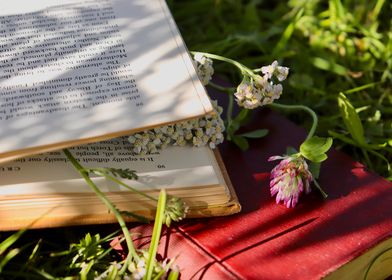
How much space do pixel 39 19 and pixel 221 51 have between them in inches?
22.8

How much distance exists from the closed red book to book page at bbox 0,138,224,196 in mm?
89

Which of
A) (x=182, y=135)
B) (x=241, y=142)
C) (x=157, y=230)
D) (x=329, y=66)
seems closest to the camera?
(x=157, y=230)

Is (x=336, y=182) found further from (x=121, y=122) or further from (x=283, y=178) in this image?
(x=121, y=122)

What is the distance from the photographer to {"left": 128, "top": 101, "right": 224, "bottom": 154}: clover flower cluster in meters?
1.17

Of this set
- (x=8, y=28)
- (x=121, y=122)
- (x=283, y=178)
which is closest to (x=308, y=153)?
(x=283, y=178)

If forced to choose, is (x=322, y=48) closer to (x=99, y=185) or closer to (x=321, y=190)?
(x=321, y=190)

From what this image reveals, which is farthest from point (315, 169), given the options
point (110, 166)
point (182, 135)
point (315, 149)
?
point (110, 166)

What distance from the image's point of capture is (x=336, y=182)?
1.26 m

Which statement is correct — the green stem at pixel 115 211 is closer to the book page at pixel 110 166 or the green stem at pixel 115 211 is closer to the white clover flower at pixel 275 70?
the book page at pixel 110 166

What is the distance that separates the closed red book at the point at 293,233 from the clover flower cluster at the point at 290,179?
0.02 m

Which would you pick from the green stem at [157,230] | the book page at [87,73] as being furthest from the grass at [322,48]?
the green stem at [157,230]

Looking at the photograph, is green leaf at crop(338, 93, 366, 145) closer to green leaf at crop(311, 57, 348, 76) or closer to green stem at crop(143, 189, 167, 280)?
green leaf at crop(311, 57, 348, 76)

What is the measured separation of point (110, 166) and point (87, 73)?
0.57 ft

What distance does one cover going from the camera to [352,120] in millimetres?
1412
